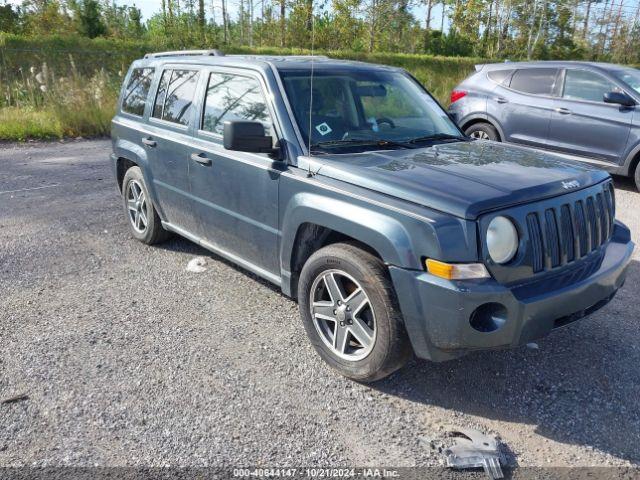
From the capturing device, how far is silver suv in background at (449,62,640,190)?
7879mm

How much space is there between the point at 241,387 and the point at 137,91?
136 inches

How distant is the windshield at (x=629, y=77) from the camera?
8.02m

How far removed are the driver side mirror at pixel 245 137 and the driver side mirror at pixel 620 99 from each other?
20.4 ft

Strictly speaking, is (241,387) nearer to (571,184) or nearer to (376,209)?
(376,209)

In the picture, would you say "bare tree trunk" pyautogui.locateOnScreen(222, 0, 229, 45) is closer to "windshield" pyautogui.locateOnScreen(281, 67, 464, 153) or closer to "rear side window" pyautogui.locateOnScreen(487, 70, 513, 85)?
"rear side window" pyautogui.locateOnScreen(487, 70, 513, 85)

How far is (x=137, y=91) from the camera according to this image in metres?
5.46

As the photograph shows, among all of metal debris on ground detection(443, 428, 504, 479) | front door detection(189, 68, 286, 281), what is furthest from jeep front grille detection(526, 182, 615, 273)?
front door detection(189, 68, 286, 281)

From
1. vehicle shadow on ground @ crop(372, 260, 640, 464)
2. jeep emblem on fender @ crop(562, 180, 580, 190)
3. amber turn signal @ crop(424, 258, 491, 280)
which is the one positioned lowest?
vehicle shadow on ground @ crop(372, 260, 640, 464)

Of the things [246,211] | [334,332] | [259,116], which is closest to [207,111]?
[259,116]

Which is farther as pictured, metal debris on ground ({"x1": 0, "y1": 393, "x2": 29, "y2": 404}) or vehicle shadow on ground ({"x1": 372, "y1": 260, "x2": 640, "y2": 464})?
metal debris on ground ({"x1": 0, "y1": 393, "x2": 29, "y2": 404})

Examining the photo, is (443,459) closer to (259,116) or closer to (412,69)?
(259,116)

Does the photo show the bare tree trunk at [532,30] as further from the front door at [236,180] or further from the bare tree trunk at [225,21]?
the front door at [236,180]

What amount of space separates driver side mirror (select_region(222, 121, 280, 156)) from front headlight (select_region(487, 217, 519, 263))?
4.95 feet

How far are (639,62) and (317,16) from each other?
1966 centimetres
